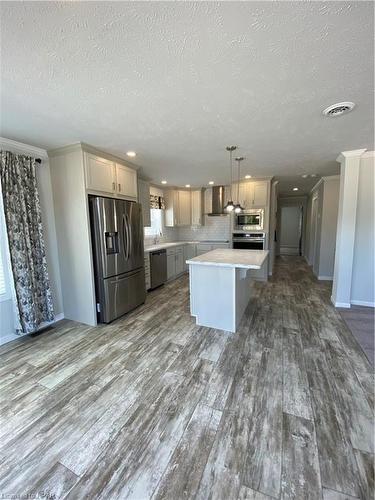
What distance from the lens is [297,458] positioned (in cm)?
138

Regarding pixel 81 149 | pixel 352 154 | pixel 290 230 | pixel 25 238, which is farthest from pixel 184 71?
pixel 290 230

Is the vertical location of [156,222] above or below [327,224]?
above

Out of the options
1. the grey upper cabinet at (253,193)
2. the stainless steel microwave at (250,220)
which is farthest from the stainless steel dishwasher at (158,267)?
the grey upper cabinet at (253,193)

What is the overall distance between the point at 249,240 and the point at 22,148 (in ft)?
15.8

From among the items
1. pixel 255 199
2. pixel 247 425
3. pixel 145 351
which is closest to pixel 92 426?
pixel 145 351

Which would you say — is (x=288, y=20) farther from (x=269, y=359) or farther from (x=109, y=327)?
(x=109, y=327)

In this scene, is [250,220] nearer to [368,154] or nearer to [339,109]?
[368,154]

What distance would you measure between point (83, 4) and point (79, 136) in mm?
1782

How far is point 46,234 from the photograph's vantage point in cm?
329

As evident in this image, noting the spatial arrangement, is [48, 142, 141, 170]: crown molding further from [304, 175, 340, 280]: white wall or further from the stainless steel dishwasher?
[304, 175, 340, 280]: white wall

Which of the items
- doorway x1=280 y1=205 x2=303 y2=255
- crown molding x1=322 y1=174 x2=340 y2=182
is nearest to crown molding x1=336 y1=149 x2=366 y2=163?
crown molding x1=322 y1=174 x2=340 y2=182

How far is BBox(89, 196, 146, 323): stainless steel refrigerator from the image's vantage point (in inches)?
123

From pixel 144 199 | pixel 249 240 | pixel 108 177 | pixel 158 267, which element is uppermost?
pixel 108 177

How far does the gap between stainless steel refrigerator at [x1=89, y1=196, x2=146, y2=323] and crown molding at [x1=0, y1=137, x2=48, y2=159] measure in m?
0.98
